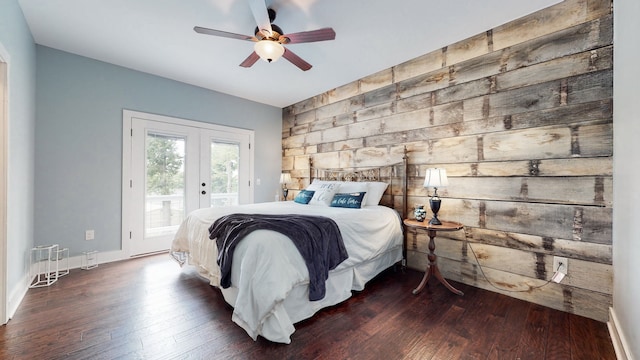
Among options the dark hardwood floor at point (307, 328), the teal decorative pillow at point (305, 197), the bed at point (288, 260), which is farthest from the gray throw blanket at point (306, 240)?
the teal decorative pillow at point (305, 197)

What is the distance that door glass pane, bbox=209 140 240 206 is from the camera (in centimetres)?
437

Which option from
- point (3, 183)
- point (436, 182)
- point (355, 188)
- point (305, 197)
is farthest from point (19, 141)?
point (436, 182)

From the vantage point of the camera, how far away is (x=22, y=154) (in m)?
2.44

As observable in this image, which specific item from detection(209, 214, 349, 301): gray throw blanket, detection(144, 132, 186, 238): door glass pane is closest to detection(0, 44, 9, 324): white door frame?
detection(209, 214, 349, 301): gray throw blanket

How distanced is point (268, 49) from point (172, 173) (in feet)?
8.81

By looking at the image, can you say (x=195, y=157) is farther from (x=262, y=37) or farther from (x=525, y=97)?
(x=525, y=97)

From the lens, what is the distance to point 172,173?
12.9 ft

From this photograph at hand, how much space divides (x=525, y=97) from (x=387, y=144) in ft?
5.07

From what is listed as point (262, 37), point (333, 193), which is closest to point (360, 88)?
point (333, 193)

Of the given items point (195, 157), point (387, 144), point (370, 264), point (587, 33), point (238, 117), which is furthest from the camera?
point (238, 117)

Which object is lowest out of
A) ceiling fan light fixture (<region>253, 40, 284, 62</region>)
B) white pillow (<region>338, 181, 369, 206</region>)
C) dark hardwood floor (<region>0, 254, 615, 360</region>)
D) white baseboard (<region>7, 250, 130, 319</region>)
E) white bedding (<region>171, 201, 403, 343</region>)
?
dark hardwood floor (<region>0, 254, 615, 360</region>)

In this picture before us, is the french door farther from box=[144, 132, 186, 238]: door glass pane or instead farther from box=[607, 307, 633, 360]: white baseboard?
box=[607, 307, 633, 360]: white baseboard

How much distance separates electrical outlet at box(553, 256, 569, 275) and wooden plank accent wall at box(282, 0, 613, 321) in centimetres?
4

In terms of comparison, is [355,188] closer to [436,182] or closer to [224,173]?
[436,182]
